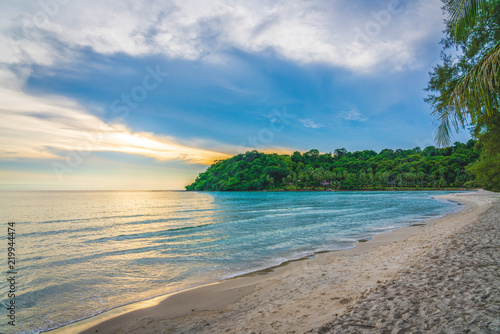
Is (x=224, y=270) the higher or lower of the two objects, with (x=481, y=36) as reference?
lower

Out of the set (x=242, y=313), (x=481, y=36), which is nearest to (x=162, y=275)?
(x=242, y=313)

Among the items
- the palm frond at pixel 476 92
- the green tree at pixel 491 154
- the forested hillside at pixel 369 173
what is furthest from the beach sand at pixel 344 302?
the forested hillside at pixel 369 173

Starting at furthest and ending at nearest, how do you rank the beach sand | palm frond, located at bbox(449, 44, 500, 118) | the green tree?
the green tree → palm frond, located at bbox(449, 44, 500, 118) → the beach sand

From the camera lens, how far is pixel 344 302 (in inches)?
196

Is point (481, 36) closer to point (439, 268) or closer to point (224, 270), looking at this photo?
point (439, 268)

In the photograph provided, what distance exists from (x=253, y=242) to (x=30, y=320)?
34.3 feet

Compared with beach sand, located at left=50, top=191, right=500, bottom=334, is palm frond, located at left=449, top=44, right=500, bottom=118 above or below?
above

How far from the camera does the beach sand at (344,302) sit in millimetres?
3633

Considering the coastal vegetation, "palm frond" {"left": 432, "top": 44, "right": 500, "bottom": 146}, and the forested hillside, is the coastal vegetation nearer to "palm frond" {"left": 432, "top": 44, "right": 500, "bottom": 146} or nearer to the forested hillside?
"palm frond" {"left": 432, "top": 44, "right": 500, "bottom": 146}

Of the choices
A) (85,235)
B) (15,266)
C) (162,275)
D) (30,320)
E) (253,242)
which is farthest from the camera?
(85,235)

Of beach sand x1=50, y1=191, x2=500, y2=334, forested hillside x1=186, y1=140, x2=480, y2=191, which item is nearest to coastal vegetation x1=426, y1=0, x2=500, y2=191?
beach sand x1=50, y1=191, x2=500, y2=334

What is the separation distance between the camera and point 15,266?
10898 mm

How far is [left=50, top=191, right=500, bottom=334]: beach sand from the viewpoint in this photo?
3633 millimetres

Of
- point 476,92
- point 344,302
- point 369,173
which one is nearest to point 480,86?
point 476,92
